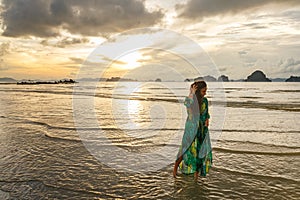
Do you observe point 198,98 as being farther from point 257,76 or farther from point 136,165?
point 257,76

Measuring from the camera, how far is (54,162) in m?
7.31

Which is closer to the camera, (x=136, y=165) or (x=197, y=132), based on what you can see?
(x=197, y=132)

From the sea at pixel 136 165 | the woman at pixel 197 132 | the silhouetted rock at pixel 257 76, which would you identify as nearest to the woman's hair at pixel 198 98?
the woman at pixel 197 132

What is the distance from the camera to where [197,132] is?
578cm

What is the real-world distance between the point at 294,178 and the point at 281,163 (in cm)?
125

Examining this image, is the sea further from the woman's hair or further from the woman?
the woman's hair

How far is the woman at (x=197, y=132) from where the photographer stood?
18.7 ft

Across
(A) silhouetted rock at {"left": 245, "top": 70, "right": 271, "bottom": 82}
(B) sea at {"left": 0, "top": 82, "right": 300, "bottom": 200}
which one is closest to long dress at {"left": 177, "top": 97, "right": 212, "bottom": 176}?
(B) sea at {"left": 0, "top": 82, "right": 300, "bottom": 200}

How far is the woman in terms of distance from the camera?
5703 mm

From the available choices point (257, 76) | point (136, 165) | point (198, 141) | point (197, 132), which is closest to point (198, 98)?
point (197, 132)

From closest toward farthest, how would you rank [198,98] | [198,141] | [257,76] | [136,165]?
[198,98] → [198,141] → [136,165] → [257,76]

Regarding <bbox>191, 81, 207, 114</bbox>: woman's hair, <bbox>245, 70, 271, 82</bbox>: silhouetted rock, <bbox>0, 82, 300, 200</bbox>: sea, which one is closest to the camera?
<bbox>0, 82, 300, 200</bbox>: sea

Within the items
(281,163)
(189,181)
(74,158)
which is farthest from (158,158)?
(281,163)

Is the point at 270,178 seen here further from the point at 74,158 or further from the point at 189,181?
the point at 74,158
